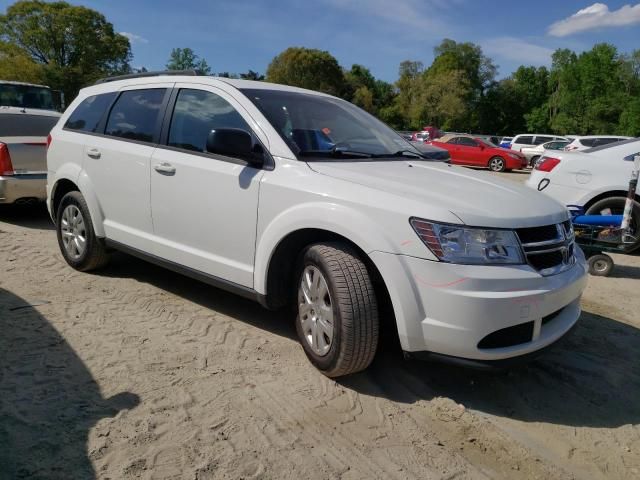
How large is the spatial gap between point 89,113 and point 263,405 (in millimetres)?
3473

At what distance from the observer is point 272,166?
327 centimetres

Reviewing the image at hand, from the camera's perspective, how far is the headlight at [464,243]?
102 inches

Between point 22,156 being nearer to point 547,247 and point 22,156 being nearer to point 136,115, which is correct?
point 136,115

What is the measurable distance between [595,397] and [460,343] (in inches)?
44.7

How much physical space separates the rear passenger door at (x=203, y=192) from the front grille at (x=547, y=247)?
1.62 metres

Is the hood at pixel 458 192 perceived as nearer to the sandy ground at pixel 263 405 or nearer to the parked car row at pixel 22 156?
the sandy ground at pixel 263 405

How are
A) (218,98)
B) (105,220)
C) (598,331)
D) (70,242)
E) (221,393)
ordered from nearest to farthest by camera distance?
(221,393) < (218,98) < (598,331) < (105,220) < (70,242)

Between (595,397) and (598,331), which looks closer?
(595,397)

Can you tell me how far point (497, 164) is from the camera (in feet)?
73.1

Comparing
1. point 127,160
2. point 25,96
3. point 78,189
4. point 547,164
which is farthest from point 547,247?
point 25,96

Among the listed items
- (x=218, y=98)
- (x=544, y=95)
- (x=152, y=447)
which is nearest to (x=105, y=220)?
(x=218, y=98)

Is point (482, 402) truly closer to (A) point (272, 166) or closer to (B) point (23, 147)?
(A) point (272, 166)

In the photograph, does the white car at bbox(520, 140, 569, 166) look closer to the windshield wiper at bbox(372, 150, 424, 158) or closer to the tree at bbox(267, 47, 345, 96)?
the windshield wiper at bbox(372, 150, 424, 158)

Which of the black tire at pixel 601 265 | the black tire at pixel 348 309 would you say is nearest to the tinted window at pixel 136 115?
the black tire at pixel 348 309
